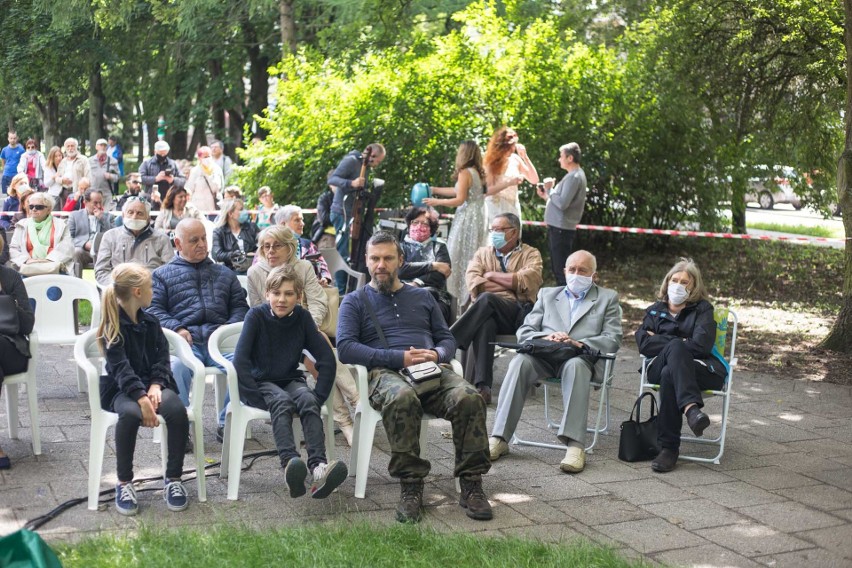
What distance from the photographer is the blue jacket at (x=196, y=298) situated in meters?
6.93

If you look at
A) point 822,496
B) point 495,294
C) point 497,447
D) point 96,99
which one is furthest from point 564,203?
point 96,99

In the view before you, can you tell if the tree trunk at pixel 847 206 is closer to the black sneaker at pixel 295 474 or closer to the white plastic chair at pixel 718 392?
the white plastic chair at pixel 718 392

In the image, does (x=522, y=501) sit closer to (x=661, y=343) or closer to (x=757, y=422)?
(x=661, y=343)

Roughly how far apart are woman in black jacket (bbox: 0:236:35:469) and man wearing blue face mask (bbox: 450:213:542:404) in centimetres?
297

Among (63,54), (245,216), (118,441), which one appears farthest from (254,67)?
(118,441)

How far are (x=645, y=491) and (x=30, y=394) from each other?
3.72 meters

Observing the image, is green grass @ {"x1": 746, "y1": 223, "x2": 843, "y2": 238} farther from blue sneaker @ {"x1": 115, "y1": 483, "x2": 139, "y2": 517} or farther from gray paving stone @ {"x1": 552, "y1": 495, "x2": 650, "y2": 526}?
blue sneaker @ {"x1": 115, "y1": 483, "x2": 139, "y2": 517}

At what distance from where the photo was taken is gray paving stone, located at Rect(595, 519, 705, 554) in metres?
5.16

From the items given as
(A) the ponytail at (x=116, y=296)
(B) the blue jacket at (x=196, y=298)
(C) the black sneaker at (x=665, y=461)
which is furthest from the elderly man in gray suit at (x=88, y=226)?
(C) the black sneaker at (x=665, y=461)

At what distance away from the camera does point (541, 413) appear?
802cm

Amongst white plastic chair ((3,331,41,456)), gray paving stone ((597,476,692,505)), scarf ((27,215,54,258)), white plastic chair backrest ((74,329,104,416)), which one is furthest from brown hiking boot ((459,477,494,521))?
scarf ((27,215,54,258))

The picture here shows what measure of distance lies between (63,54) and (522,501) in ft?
79.8

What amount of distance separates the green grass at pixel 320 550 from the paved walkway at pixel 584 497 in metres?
0.27

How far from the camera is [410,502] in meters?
5.51
